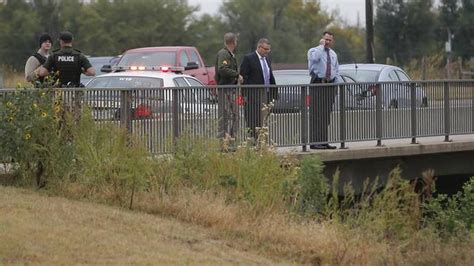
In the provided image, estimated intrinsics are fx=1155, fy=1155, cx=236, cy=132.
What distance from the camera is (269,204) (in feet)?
40.1

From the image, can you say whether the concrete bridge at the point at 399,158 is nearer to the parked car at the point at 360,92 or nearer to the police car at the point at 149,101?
the parked car at the point at 360,92

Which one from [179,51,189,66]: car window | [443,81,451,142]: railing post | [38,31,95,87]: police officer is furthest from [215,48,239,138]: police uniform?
[179,51,189,66]: car window

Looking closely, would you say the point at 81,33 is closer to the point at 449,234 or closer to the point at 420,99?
the point at 420,99

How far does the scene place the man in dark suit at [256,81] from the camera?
16.0 m

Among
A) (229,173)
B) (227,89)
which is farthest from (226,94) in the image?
(229,173)

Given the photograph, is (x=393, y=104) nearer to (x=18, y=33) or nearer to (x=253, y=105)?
(x=253, y=105)

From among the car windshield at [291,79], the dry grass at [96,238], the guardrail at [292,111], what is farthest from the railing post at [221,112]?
the car windshield at [291,79]

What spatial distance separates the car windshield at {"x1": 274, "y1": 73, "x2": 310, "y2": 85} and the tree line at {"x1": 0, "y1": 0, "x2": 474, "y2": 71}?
34.2 m

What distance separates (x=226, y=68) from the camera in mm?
16562

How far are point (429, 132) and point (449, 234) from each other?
17.0ft

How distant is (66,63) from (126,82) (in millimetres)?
4174

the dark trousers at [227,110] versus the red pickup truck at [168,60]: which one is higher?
the red pickup truck at [168,60]

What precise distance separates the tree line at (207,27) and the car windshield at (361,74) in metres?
33.9

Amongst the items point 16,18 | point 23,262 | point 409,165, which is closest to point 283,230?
point 23,262
